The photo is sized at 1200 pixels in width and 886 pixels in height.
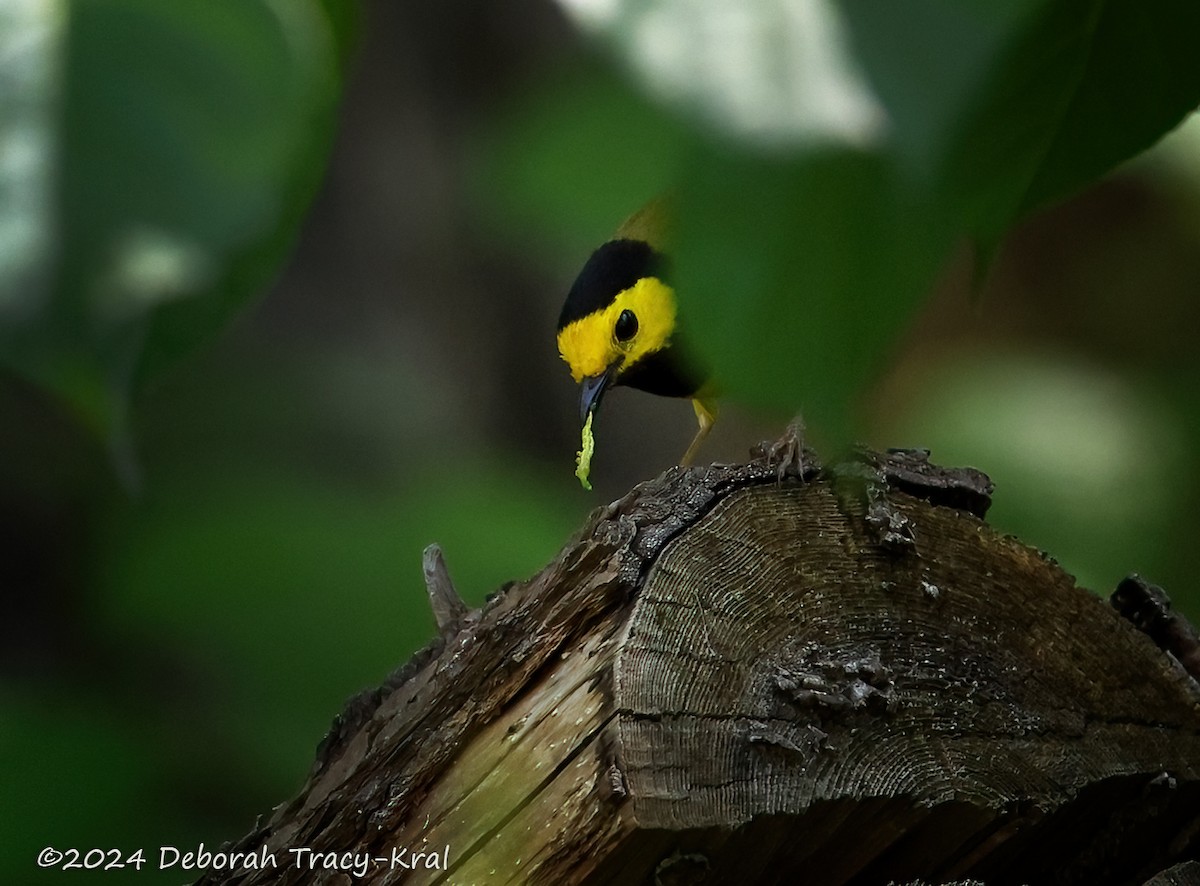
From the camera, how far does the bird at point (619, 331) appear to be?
3.54 ft

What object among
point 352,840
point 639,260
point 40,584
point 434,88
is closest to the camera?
point 352,840

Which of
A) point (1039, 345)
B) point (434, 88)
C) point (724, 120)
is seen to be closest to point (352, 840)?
point (724, 120)

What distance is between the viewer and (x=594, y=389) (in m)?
1.18

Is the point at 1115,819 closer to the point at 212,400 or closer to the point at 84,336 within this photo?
the point at 84,336

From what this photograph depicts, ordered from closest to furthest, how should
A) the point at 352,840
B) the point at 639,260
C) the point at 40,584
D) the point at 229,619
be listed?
1. the point at 352,840
2. the point at 229,619
3. the point at 639,260
4. the point at 40,584

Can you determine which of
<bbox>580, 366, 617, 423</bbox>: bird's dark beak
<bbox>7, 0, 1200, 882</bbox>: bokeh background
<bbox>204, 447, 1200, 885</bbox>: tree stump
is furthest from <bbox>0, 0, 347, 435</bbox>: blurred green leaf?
<bbox>580, 366, 617, 423</bbox>: bird's dark beak

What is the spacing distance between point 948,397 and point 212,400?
0.84m

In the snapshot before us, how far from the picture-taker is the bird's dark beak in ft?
3.84

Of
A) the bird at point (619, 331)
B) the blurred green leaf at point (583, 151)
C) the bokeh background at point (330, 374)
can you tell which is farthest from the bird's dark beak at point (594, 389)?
the blurred green leaf at point (583, 151)

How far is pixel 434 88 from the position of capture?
2186mm

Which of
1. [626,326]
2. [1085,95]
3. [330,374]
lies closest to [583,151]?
[1085,95]

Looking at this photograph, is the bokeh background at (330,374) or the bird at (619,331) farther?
the bird at (619,331)

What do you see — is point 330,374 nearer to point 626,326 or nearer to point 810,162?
point 626,326

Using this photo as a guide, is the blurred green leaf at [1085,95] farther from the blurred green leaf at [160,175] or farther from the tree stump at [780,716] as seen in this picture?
the tree stump at [780,716]
